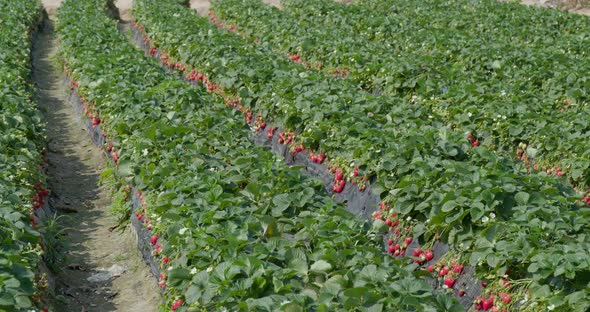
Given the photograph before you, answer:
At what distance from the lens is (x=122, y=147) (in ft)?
27.3

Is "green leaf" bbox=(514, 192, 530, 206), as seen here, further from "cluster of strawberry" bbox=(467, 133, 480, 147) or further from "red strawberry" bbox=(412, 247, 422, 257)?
"cluster of strawberry" bbox=(467, 133, 480, 147)

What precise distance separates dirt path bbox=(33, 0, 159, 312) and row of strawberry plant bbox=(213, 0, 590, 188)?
4270 millimetres

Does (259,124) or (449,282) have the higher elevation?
(449,282)

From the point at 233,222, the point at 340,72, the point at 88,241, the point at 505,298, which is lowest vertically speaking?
the point at 340,72

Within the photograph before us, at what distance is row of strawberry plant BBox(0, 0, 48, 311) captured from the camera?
5.09m

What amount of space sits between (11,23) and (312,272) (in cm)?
Result: 1509

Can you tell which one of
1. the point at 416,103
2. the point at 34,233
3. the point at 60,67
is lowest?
the point at 60,67

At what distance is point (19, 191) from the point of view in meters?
6.84

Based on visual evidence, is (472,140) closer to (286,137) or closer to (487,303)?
(286,137)

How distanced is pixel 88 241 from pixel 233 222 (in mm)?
2884

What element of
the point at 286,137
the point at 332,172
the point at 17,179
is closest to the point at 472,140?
the point at 332,172

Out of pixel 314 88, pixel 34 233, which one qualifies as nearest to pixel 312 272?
pixel 34 233

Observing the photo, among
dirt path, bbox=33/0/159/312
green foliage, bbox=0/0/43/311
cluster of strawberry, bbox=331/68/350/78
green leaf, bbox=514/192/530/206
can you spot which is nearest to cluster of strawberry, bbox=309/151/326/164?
dirt path, bbox=33/0/159/312

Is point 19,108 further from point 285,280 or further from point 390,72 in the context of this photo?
point 285,280
